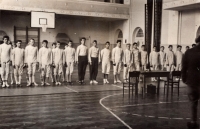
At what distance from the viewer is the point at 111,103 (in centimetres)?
682

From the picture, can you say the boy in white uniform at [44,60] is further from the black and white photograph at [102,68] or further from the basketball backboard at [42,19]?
the basketball backboard at [42,19]

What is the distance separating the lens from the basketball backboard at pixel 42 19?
14.8 m

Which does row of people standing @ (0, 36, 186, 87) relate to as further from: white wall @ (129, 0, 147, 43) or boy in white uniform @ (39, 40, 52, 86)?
white wall @ (129, 0, 147, 43)

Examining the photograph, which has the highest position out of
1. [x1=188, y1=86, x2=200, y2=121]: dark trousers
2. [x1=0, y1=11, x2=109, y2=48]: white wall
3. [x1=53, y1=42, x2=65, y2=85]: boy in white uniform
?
[x1=0, y1=11, x2=109, y2=48]: white wall

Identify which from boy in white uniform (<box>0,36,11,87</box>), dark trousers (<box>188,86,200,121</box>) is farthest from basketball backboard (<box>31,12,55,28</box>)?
dark trousers (<box>188,86,200,121</box>)

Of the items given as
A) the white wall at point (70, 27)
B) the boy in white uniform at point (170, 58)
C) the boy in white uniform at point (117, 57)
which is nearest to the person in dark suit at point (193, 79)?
the boy in white uniform at point (117, 57)

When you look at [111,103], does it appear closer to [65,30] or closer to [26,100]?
[26,100]

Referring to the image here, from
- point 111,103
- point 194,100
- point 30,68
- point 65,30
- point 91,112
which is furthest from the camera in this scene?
point 65,30

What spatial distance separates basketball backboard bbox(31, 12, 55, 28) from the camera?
582 inches

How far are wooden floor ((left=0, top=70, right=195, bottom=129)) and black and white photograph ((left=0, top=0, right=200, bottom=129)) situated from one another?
19 millimetres

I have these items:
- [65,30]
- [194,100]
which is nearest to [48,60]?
[194,100]

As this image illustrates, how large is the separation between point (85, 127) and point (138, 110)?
1816 millimetres

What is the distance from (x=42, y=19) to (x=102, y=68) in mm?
5882

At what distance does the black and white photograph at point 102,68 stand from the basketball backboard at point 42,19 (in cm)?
6
